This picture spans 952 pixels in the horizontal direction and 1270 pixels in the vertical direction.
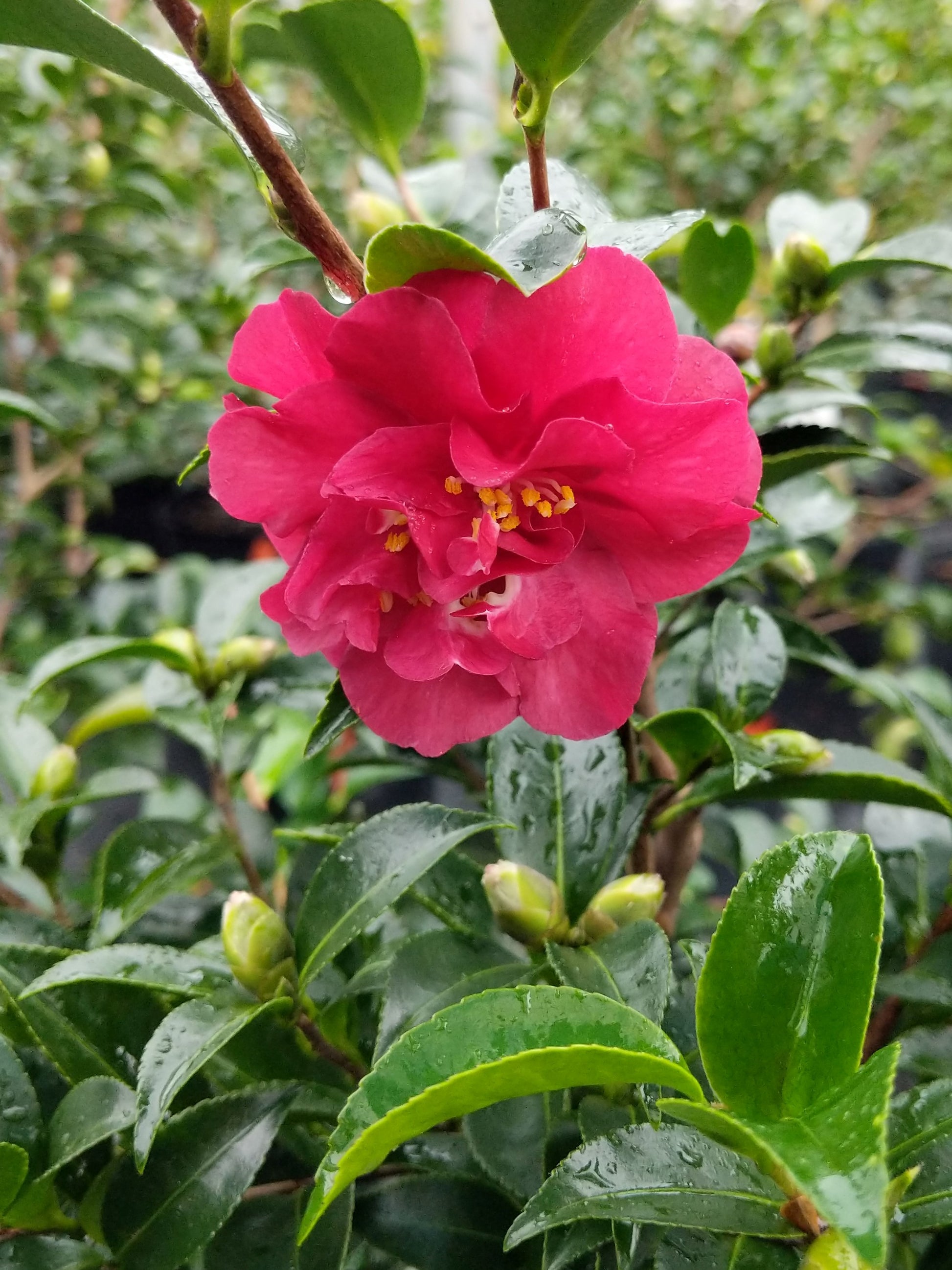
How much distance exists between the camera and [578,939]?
1.80 ft

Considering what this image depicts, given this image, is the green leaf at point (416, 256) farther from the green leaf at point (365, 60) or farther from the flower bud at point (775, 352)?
the flower bud at point (775, 352)

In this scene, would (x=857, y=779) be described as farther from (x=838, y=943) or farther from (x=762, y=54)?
(x=762, y=54)

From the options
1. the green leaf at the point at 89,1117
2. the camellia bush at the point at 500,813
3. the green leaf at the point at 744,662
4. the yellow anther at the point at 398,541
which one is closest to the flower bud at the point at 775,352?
the camellia bush at the point at 500,813

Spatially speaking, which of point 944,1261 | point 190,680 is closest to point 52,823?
point 190,680

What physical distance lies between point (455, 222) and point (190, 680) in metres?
0.47

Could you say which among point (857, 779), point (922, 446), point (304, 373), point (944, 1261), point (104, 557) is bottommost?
point (922, 446)

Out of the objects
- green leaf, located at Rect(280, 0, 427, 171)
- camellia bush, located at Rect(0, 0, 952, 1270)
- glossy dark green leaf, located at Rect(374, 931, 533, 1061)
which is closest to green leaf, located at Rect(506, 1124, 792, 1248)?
camellia bush, located at Rect(0, 0, 952, 1270)

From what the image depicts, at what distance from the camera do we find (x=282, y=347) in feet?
1.44

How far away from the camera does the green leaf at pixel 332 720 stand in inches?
19.6

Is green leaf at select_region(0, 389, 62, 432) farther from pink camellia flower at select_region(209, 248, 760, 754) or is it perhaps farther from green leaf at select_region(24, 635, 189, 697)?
pink camellia flower at select_region(209, 248, 760, 754)

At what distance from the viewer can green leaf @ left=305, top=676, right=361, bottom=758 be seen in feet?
1.63

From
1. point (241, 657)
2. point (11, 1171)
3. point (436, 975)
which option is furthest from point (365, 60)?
point (11, 1171)

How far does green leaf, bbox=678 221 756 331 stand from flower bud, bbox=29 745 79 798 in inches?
27.0

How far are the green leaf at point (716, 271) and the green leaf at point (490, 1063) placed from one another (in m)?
0.59
